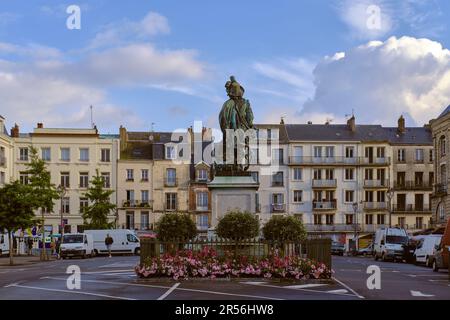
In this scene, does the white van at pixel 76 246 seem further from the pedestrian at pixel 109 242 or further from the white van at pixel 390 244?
the white van at pixel 390 244

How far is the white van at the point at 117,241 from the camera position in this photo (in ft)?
224

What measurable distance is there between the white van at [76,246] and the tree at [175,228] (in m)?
36.6

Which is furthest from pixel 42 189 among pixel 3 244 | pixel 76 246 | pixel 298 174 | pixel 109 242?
pixel 298 174

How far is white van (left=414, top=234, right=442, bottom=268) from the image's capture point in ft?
147

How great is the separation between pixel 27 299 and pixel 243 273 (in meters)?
7.26

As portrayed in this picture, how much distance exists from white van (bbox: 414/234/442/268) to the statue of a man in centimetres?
1860

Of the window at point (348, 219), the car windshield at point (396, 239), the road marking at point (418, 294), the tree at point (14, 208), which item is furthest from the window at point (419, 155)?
the road marking at point (418, 294)

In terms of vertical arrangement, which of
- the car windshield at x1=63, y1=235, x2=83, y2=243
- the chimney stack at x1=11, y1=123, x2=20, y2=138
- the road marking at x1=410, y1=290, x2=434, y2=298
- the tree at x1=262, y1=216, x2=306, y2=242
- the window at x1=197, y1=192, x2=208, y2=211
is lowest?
the car windshield at x1=63, y1=235, x2=83, y2=243

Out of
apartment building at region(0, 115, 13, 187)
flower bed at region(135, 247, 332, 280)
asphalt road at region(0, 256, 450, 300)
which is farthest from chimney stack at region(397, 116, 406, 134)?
flower bed at region(135, 247, 332, 280)

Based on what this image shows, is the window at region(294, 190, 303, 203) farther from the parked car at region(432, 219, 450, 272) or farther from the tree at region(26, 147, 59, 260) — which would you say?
the parked car at region(432, 219, 450, 272)

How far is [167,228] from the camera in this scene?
87.0ft

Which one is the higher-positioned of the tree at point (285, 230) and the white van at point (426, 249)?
the tree at point (285, 230)
